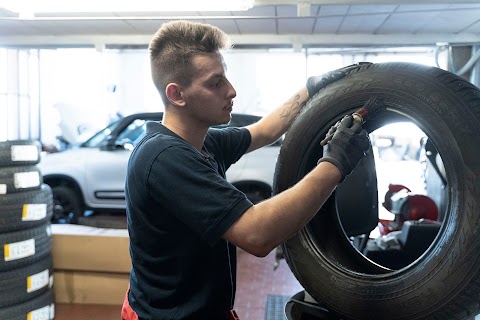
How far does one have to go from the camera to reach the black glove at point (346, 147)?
119 centimetres

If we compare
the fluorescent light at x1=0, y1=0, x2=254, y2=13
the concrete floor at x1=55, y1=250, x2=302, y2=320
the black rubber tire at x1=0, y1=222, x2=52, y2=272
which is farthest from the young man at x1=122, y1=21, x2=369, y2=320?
the concrete floor at x1=55, y1=250, x2=302, y2=320

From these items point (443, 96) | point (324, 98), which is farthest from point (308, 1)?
point (443, 96)

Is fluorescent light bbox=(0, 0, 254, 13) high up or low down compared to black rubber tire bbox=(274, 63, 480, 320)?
up

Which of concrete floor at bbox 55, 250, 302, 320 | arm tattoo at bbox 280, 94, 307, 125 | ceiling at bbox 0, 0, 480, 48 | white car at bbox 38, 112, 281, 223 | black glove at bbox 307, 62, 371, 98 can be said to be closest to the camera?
black glove at bbox 307, 62, 371, 98

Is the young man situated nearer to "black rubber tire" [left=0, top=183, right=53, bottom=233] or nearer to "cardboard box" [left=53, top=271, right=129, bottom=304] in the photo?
"black rubber tire" [left=0, top=183, right=53, bottom=233]

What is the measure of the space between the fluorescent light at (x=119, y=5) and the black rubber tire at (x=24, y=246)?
1459 millimetres

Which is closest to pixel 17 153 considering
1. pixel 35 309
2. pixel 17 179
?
pixel 17 179

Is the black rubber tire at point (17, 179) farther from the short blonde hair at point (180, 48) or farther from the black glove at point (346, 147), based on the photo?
the black glove at point (346, 147)

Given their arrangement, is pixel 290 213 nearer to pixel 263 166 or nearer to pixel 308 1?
pixel 308 1

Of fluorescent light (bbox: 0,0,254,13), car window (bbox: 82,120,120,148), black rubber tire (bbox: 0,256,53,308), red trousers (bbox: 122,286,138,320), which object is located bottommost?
black rubber tire (bbox: 0,256,53,308)

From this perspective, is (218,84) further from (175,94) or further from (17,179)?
(17,179)

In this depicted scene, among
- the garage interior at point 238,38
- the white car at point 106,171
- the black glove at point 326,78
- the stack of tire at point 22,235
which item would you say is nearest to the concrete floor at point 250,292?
the garage interior at point 238,38

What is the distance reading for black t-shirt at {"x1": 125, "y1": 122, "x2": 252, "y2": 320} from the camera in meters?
1.16

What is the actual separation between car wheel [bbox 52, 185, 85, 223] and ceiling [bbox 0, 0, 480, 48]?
2.08 meters
